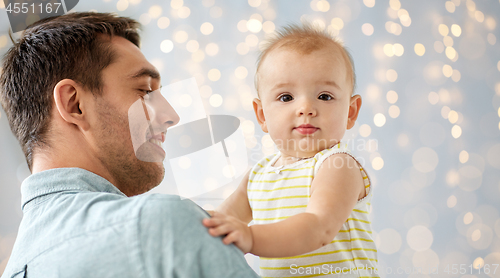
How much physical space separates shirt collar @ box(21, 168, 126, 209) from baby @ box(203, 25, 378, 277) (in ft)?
0.92

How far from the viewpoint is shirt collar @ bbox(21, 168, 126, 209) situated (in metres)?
0.73

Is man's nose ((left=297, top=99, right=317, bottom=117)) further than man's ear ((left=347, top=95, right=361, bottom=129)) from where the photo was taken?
No

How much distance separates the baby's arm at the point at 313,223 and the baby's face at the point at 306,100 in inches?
3.2

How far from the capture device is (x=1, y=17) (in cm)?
144

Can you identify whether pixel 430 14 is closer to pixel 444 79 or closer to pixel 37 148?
pixel 444 79

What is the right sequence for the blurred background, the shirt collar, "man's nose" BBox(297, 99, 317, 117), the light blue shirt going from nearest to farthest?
the light blue shirt < the shirt collar < "man's nose" BBox(297, 99, 317, 117) < the blurred background

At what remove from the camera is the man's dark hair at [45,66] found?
900mm

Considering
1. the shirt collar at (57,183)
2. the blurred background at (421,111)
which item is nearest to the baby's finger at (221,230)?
the shirt collar at (57,183)

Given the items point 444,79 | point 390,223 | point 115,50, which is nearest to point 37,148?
point 115,50

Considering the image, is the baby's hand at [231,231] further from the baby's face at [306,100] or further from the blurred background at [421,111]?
the blurred background at [421,111]

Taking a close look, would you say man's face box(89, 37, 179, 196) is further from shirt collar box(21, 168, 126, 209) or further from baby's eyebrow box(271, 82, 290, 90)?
baby's eyebrow box(271, 82, 290, 90)

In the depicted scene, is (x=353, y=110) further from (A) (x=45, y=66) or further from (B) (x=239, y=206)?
(A) (x=45, y=66)

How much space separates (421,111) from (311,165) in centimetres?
122

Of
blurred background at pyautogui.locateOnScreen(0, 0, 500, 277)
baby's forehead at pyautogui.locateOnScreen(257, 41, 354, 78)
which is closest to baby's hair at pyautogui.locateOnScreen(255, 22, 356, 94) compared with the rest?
baby's forehead at pyautogui.locateOnScreen(257, 41, 354, 78)
